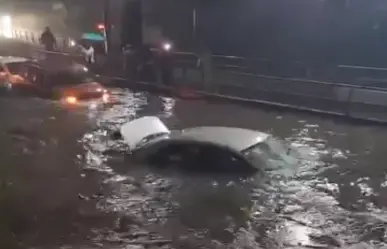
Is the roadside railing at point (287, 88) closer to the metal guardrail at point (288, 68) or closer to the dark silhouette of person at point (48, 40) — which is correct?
the metal guardrail at point (288, 68)

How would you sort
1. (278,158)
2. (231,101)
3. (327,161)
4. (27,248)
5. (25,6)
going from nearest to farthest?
(27,248), (278,158), (327,161), (231,101), (25,6)

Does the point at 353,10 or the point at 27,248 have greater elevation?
the point at 353,10

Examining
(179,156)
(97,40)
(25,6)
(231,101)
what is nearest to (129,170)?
(179,156)

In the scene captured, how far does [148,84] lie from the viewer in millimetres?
26344

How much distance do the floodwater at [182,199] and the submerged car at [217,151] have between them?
0.71ft

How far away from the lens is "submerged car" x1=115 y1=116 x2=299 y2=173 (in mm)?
11570

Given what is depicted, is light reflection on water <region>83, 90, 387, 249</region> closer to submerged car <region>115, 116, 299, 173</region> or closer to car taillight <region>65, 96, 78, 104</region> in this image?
submerged car <region>115, 116, 299, 173</region>

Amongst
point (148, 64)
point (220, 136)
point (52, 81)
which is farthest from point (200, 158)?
point (148, 64)

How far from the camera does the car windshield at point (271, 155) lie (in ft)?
38.1

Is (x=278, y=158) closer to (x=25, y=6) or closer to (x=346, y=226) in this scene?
(x=346, y=226)

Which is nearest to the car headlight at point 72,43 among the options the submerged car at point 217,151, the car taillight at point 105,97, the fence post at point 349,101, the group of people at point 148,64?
the group of people at point 148,64

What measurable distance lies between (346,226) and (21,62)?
1810cm

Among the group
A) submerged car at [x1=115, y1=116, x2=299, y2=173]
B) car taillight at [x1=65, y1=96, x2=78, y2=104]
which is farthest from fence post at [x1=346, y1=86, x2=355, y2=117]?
car taillight at [x1=65, y1=96, x2=78, y2=104]

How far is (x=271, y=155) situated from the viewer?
11820 mm
